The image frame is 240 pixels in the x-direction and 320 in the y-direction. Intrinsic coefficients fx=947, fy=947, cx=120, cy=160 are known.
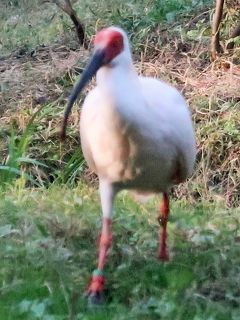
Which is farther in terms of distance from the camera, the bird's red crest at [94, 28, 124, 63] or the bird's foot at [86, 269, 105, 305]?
the bird's foot at [86, 269, 105, 305]

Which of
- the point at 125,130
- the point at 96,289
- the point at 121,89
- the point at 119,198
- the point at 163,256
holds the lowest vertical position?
the point at 119,198

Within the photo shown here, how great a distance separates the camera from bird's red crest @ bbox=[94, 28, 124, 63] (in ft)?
16.0

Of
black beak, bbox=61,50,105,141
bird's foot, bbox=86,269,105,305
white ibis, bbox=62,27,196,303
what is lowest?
bird's foot, bbox=86,269,105,305

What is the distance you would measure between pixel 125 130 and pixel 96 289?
91cm

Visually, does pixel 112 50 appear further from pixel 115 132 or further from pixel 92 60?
pixel 115 132

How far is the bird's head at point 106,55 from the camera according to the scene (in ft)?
15.8

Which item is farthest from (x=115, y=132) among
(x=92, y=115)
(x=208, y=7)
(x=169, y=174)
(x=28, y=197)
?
(x=208, y=7)

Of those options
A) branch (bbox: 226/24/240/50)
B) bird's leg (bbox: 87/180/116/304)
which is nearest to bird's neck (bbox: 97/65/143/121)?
bird's leg (bbox: 87/180/116/304)

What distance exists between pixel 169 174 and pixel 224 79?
16.4 ft

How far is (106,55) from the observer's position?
16.0ft

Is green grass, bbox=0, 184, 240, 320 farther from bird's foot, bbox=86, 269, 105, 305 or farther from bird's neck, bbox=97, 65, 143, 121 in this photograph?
bird's neck, bbox=97, 65, 143, 121

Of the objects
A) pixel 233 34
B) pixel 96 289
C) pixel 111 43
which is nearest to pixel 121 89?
pixel 111 43

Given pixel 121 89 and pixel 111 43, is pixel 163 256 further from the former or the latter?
pixel 111 43

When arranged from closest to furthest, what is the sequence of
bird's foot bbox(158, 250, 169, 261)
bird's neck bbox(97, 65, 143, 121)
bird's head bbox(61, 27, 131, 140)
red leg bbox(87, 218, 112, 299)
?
bird's neck bbox(97, 65, 143, 121)
bird's head bbox(61, 27, 131, 140)
red leg bbox(87, 218, 112, 299)
bird's foot bbox(158, 250, 169, 261)
